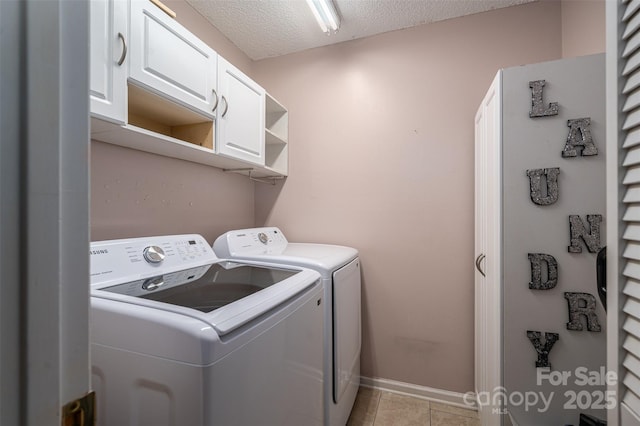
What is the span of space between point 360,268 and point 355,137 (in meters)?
1.02

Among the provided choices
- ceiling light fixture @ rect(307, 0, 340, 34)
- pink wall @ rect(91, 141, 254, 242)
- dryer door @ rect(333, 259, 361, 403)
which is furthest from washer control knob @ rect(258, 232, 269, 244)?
ceiling light fixture @ rect(307, 0, 340, 34)

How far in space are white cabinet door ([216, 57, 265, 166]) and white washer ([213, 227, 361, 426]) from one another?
54 cm

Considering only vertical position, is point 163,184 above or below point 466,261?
above

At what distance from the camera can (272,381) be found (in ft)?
2.78

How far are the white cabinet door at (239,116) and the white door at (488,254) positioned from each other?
138cm

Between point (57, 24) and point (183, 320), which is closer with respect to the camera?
point (57, 24)

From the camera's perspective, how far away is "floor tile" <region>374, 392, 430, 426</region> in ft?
5.58

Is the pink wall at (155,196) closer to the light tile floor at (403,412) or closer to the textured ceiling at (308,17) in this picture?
the textured ceiling at (308,17)

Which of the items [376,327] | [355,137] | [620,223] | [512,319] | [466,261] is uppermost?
[355,137]

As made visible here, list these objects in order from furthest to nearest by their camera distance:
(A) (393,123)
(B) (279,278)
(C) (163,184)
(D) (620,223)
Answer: (A) (393,123) → (C) (163,184) → (B) (279,278) → (D) (620,223)

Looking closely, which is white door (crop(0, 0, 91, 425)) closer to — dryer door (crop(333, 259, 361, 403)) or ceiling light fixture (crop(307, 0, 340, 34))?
dryer door (crop(333, 259, 361, 403))

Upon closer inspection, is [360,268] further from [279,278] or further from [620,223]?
[620,223]

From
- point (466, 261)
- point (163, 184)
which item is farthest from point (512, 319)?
point (163, 184)

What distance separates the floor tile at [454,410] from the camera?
177cm
